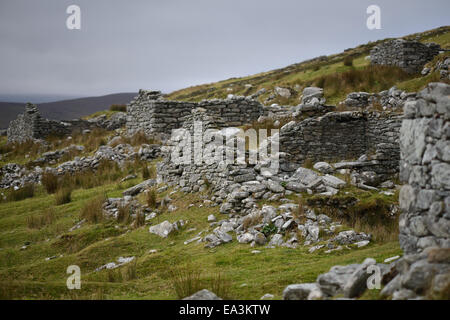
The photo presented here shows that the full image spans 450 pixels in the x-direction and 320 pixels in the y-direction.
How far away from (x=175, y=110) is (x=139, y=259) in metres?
11.3

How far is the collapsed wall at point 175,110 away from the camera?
55.5 ft

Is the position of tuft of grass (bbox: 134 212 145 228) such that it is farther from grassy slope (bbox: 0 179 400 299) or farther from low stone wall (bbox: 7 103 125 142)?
low stone wall (bbox: 7 103 125 142)

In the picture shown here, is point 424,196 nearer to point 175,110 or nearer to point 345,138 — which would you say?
point 345,138

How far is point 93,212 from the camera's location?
10.8 m

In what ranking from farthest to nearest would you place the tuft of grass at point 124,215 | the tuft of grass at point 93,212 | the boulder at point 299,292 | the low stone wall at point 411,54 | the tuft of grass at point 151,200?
the low stone wall at point 411,54
the tuft of grass at point 151,200
the tuft of grass at point 93,212
the tuft of grass at point 124,215
the boulder at point 299,292

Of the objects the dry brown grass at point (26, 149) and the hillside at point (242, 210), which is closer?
the hillside at point (242, 210)

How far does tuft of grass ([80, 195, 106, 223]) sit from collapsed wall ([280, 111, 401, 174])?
6440mm

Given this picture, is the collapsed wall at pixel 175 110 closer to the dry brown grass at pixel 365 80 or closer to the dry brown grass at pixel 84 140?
the dry brown grass at pixel 84 140

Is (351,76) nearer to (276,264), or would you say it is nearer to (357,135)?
(357,135)

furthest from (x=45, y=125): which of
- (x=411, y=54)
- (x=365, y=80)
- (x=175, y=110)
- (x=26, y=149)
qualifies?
(x=411, y=54)

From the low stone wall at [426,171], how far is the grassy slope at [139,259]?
130 centimetres

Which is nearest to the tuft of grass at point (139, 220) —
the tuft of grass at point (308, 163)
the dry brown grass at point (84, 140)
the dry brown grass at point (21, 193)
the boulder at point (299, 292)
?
the tuft of grass at point (308, 163)

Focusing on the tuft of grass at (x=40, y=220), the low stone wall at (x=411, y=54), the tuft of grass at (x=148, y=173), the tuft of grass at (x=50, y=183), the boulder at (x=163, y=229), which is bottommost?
the tuft of grass at (x=40, y=220)
